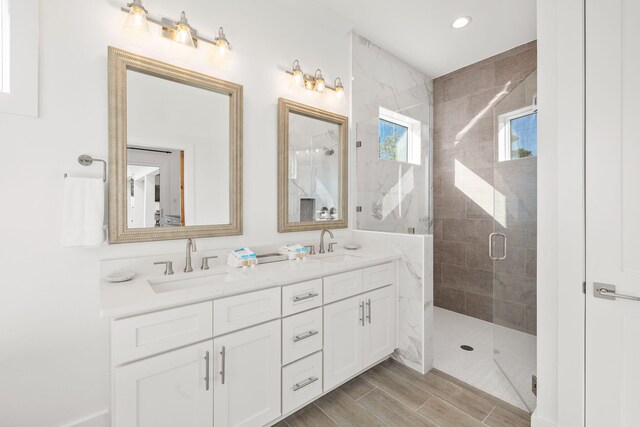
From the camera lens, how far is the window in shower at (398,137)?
2.86m

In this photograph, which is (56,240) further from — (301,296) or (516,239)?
(516,239)

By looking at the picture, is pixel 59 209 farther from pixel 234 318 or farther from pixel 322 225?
pixel 322 225

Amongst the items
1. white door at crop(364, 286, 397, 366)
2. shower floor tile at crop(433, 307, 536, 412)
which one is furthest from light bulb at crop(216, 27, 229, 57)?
shower floor tile at crop(433, 307, 536, 412)

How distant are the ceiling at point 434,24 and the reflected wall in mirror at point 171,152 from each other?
3.86 feet

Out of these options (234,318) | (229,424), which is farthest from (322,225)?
(229,424)

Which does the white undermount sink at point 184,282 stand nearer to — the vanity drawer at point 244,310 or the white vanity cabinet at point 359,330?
the vanity drawer at point 244,310

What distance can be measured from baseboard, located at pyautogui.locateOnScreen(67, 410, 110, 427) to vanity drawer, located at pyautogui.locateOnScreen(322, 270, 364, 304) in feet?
4.42

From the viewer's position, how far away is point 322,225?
2514 millimetres

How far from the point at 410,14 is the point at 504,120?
124 centimetres
